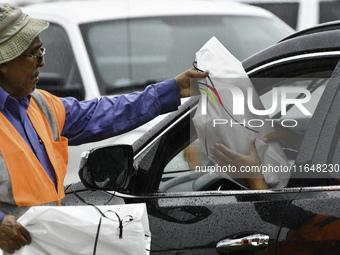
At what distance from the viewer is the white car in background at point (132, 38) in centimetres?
612

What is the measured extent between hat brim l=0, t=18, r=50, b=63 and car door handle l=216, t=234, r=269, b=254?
3.20 feet

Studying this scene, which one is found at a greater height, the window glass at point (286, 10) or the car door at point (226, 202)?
the car door at point (226, 202)

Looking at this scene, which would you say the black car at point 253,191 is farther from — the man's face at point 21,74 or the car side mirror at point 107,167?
the man's face at point 21,74

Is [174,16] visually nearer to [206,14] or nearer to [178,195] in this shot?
[206,14]

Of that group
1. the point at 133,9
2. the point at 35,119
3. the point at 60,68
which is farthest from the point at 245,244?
the point at 133,9

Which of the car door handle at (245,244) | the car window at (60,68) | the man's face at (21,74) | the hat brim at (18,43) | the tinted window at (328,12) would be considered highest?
the hat brim at (18,43)

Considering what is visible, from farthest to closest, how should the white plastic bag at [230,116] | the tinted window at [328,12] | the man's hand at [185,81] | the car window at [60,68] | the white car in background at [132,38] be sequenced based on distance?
1. the tinted window at [328,12]
2. the white car in background at [132,38]
3. the car window at [60,68]
4. the man's hand at [185,81]
5. the white plastic bag at [230,116]

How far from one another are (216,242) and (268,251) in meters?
0.18

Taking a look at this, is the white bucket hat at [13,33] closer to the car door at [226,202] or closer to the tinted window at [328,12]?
the car door at [226,202]

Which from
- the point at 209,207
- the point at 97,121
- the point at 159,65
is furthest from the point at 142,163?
the point at 159,65

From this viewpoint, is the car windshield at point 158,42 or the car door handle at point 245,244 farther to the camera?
the car windshield at point 158,42

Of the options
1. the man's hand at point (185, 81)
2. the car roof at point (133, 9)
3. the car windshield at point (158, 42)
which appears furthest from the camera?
the car roof at point (133, 9)

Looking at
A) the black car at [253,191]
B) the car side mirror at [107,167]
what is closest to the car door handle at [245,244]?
the black car at [253,191]

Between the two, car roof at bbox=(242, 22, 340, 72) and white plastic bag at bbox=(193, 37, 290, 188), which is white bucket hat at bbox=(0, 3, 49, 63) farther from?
car roof at bbox=(242, 22, 340, 72)
